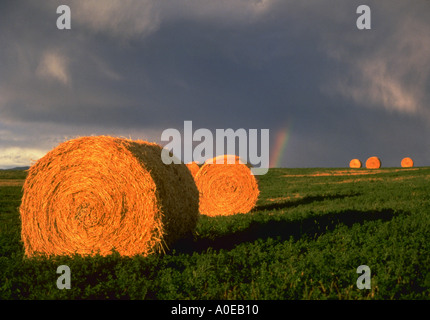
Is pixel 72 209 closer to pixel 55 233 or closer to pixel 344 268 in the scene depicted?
pixel 55 233

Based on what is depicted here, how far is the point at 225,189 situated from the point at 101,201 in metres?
8.77

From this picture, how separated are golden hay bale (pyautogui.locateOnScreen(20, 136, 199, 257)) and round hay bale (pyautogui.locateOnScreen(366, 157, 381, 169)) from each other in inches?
1746

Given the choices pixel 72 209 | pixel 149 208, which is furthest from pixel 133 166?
pixel 72 209

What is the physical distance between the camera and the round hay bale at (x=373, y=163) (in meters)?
47.4

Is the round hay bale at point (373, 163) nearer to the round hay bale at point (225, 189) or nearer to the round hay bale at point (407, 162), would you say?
the round hay bale at point (407, 162)

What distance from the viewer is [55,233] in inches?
336

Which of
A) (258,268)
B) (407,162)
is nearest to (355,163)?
(407,162)

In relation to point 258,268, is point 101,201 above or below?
above

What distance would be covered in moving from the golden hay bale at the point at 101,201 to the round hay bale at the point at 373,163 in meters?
44.4

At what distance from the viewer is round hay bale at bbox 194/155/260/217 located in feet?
53.5

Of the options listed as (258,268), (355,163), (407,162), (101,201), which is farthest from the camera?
(355,163)

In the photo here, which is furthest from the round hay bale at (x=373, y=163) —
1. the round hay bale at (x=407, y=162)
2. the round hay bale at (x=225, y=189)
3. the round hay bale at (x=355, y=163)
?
the round hay bale at (x=225, y=189)

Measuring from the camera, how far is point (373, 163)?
47656 mm

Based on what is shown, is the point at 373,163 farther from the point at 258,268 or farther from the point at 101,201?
the point at 101,201
